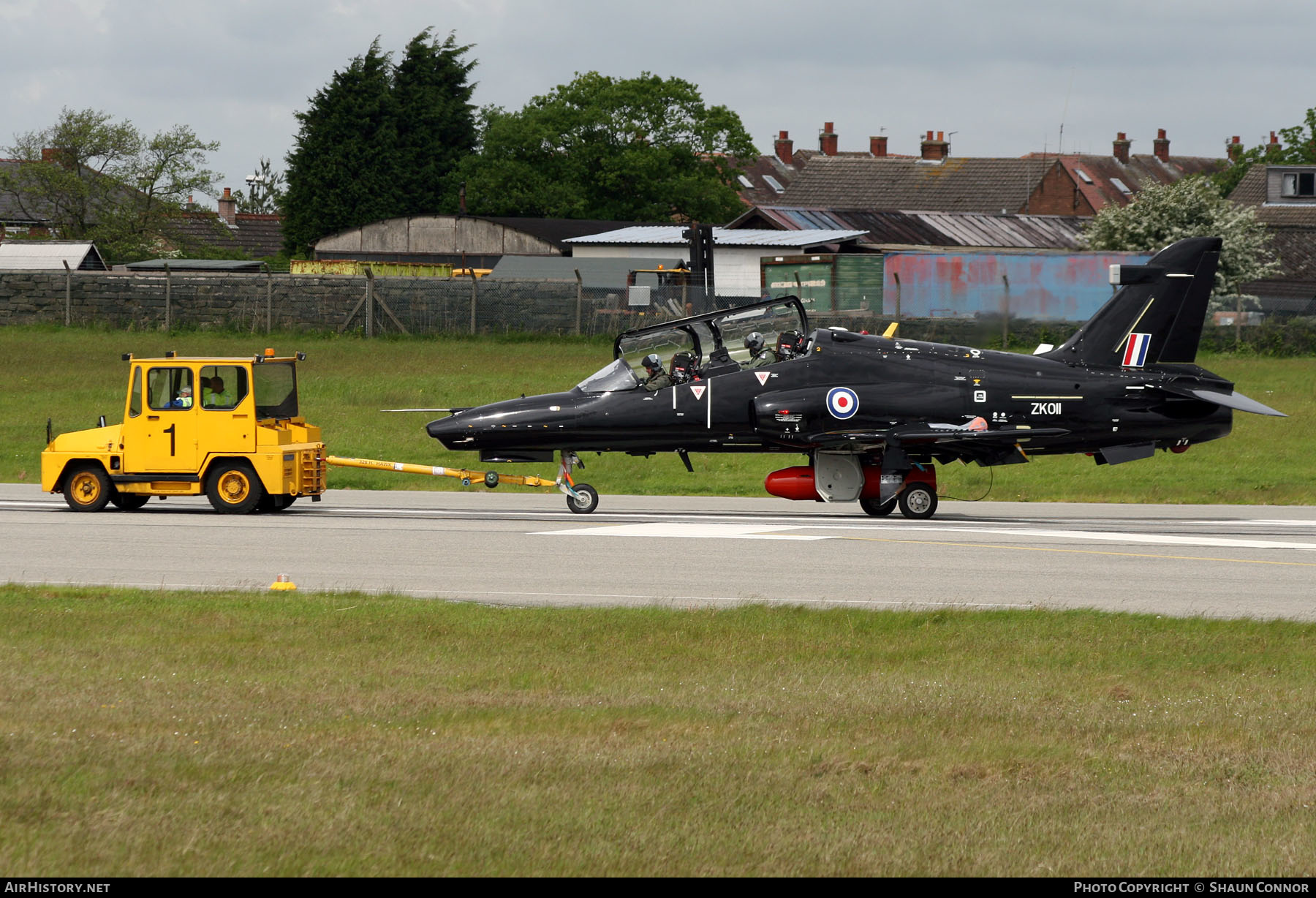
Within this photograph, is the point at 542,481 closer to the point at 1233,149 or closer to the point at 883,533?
the point at 883,533

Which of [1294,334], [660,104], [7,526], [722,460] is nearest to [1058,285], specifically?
[1294,334]

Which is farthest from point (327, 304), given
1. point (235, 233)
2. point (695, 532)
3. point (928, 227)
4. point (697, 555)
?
point (235, 233)

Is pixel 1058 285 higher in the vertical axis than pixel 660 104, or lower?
lower

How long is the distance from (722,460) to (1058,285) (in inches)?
804

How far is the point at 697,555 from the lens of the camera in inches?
619

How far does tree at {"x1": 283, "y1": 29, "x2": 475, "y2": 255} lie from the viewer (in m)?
88.8

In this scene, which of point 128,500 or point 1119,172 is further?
point 1119,172

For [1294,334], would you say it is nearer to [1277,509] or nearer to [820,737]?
[1277,509]

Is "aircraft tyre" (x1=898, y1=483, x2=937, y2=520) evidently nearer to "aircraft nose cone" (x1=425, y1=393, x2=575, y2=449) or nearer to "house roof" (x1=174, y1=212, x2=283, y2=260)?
"aircraft nose cone" (x1=425, y1=393, x2=575, y2=449)

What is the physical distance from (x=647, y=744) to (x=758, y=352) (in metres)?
12.7

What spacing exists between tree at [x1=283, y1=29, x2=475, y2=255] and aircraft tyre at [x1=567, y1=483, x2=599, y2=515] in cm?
7052

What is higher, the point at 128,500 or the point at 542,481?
the point at 542,481

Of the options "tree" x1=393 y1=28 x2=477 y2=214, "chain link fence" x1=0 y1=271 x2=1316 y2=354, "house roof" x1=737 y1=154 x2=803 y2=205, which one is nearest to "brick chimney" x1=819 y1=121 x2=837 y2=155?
"house roof" x1=737 y1=154 x2=803 y2=205

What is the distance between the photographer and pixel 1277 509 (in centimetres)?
2228
